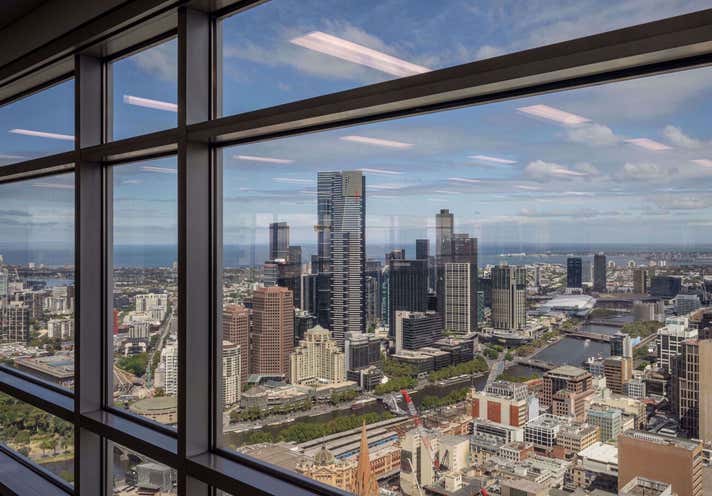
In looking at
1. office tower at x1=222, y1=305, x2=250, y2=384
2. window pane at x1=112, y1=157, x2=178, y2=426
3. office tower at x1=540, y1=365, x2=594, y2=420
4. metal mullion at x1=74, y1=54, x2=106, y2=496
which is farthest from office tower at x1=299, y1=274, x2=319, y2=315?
metal mullion at x1=74, y1=54, x2=106, y2=496

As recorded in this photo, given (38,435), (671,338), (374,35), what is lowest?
(38,435)

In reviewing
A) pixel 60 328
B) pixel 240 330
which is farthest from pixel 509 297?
pixel 60 328

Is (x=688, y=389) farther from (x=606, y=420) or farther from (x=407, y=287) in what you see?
(x=407, y=287)

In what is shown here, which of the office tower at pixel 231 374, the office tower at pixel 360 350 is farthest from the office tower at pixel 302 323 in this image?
the office tower at pixel 231 374

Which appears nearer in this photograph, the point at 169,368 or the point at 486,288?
the point at 486,288

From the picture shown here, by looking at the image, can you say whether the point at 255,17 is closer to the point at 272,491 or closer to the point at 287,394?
the point at 287,394

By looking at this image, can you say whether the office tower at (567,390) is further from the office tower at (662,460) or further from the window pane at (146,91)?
the window pane at (146,91)
